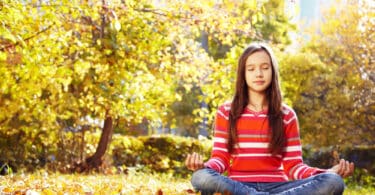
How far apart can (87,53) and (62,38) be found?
1.04 meters

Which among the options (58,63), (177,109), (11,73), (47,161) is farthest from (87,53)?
(177,109)

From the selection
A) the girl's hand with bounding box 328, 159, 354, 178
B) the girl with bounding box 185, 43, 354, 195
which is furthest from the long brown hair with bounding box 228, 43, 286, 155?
the girl's hand with bounding box 328, 159, 354, 178

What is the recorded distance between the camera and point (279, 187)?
11.5 ft

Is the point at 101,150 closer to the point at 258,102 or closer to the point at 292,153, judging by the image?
the point at 258,102

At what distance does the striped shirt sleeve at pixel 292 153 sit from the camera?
3.68 metres

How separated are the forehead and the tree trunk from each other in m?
5.64

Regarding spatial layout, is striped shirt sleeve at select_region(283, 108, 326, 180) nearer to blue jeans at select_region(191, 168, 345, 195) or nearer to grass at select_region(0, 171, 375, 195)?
blue jeans at select_region(191, 168, 345, 195)

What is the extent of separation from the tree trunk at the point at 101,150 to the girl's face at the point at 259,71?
18.5 ft

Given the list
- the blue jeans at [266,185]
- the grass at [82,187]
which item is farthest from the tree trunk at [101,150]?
the blue jeans at [266,185]

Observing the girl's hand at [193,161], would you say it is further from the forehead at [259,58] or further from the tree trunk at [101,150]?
the tree trunk at [101,150]

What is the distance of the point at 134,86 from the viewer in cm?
830

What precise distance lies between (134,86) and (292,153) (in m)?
4.79

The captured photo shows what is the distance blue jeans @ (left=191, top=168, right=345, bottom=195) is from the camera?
312cm

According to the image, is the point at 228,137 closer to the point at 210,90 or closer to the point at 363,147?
the point at 210,90
